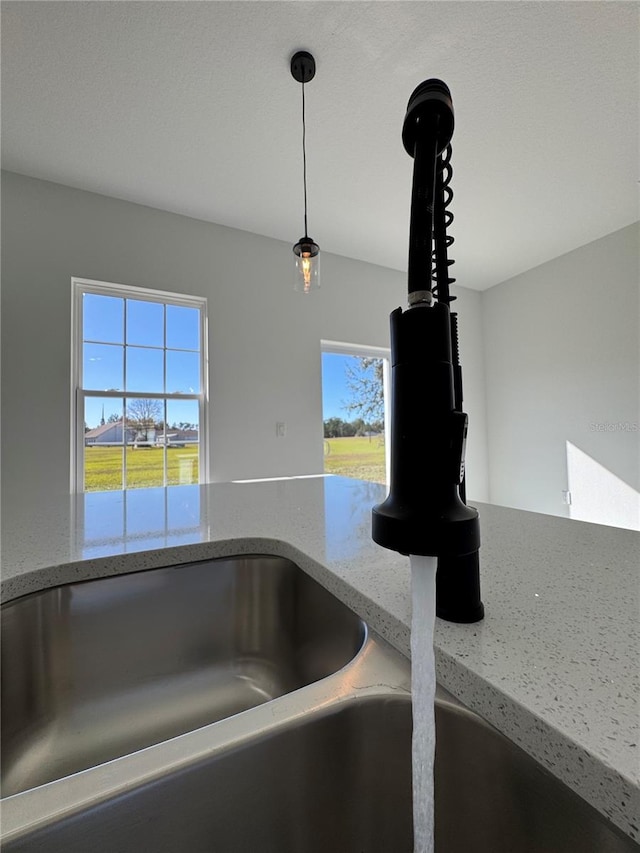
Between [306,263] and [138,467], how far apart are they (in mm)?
1727

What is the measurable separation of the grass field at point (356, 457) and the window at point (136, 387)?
107 cm

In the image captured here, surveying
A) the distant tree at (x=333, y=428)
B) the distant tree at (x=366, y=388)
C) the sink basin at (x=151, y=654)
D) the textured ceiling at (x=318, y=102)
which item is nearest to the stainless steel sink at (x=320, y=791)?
the sink basin at (x=151, y=654)

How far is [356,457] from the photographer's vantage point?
3328 mm

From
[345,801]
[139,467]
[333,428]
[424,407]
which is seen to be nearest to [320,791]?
[345,801]

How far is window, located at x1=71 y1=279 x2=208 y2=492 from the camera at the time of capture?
235cm

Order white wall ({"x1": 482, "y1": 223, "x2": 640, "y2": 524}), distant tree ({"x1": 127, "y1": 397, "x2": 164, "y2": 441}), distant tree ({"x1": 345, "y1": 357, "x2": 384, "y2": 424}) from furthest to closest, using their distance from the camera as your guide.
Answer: distant tree ({"x1": 345, "y1": 357, "x2": 384, "y2": 424}) < white wall ({"x1": 482, "y1": 223, "x2": 640, "y2": 524}) < distant tree ({"x1": 127, "y1": 397, "x2": 164, "y2": 441})

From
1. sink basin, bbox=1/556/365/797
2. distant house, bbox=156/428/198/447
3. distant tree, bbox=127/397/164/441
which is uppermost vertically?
distant tree, bbox=127/397/164/441

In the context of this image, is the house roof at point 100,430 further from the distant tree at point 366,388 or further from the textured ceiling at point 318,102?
the distant tree at point 366,388

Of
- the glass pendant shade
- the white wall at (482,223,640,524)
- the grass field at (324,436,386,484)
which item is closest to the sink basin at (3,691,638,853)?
the glass pendant shade

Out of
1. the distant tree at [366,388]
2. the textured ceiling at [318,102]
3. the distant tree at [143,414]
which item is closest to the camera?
the textured ceiling at [318,102]

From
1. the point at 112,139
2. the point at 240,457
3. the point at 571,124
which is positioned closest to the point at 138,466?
the point at 240,457

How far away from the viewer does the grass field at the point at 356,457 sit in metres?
3.15

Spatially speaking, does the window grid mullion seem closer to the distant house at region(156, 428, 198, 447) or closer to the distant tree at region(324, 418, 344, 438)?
the distant house at region(156, 428, 198, 447)

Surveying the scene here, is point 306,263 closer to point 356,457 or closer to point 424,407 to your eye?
point 424,407
